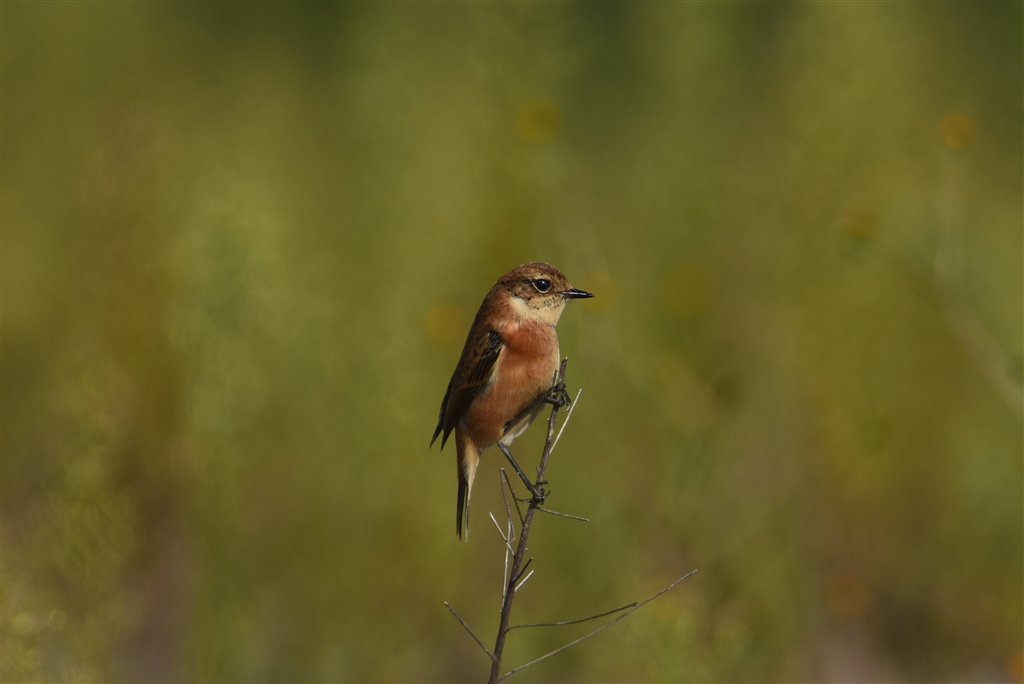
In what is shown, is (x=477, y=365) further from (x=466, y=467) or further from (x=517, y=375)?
(x=466, y=467)

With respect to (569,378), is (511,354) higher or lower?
higher

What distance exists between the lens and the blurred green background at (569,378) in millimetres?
3943

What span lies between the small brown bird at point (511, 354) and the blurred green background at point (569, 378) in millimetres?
972

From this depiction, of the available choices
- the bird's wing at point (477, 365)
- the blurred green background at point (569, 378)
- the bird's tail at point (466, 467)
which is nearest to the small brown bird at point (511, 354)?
the bird's wing at point (477, 365)

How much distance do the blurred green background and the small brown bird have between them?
Answer: 97cm

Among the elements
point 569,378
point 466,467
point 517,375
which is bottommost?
point 569,378

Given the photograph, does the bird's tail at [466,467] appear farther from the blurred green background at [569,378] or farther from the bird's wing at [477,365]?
the blurred green background at [569,378]

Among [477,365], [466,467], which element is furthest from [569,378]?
[477,365]

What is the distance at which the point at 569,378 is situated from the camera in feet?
14.9

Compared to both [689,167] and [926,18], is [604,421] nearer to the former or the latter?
[689,167]

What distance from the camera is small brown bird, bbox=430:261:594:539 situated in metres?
2.98

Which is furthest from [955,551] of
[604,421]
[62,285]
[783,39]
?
[62,285]

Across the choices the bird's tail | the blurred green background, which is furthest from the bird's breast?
the blurred green background

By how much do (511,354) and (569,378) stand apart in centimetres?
154
